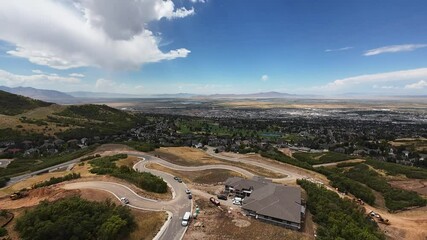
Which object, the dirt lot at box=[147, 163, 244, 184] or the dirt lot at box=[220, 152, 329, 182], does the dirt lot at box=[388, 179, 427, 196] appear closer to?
the dirt lot at box=[220, 152, 329, 182]

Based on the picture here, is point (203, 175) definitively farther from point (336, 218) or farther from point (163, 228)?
point (336, 218)

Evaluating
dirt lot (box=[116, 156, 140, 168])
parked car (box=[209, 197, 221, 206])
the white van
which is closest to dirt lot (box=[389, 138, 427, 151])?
parked car (box=[209, 197, 221, 206])

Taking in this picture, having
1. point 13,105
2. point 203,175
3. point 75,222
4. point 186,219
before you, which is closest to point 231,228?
point 186,219

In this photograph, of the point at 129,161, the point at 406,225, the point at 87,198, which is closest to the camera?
the point at 87,198

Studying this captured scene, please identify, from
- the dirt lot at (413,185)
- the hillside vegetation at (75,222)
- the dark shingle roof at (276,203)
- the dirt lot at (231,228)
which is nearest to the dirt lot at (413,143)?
the dirt lot at (413,185)

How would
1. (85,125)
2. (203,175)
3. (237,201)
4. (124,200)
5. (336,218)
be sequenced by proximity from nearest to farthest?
(124,200), (336,218), (237,201), (203,175), (85,125)

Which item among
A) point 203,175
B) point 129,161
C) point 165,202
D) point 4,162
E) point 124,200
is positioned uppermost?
point 124,200


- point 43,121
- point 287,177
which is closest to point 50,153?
point 43,121
